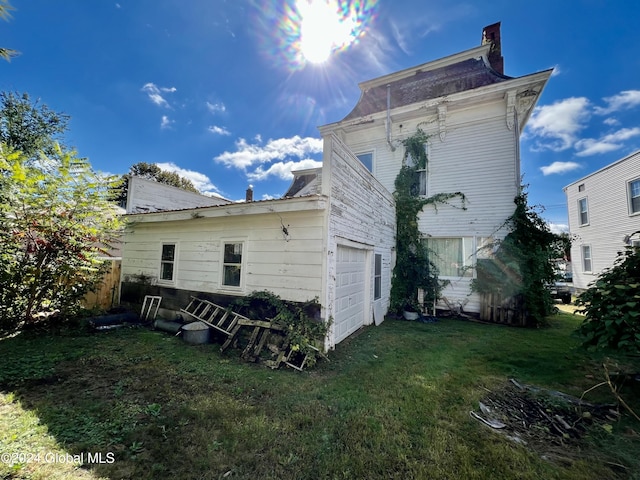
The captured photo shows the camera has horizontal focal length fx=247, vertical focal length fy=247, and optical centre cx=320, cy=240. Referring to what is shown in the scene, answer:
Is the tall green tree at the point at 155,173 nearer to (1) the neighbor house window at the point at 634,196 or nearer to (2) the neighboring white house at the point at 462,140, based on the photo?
(2) the neighboring white house at the point at 462,140

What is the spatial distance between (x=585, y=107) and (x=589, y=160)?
17.3ft

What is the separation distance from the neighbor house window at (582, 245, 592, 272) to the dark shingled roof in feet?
43.8

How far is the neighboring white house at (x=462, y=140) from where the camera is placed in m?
8.52

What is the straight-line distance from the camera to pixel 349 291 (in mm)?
5988

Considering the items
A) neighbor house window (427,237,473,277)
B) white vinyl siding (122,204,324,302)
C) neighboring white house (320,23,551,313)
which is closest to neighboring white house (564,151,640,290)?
neighboring white house (320,23,551,313)

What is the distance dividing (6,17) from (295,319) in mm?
6319

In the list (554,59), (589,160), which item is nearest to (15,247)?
(554,59)

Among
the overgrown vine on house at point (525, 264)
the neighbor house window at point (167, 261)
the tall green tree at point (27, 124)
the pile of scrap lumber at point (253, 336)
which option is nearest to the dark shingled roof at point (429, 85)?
the overgrown vine on house at point (525, 264)

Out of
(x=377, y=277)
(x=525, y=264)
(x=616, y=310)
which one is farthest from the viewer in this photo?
(x=525, y=264)

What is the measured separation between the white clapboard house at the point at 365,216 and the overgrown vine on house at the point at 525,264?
16.7 inches

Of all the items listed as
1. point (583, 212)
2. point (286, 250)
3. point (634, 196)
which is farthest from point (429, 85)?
point (583, 212)

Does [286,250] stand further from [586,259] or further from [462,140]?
[586,259]

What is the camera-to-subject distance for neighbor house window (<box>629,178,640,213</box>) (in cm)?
1188

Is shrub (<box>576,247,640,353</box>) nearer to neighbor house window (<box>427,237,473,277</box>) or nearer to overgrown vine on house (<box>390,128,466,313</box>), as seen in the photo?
neighbor house window (<box>427,237,473,277</box>)
